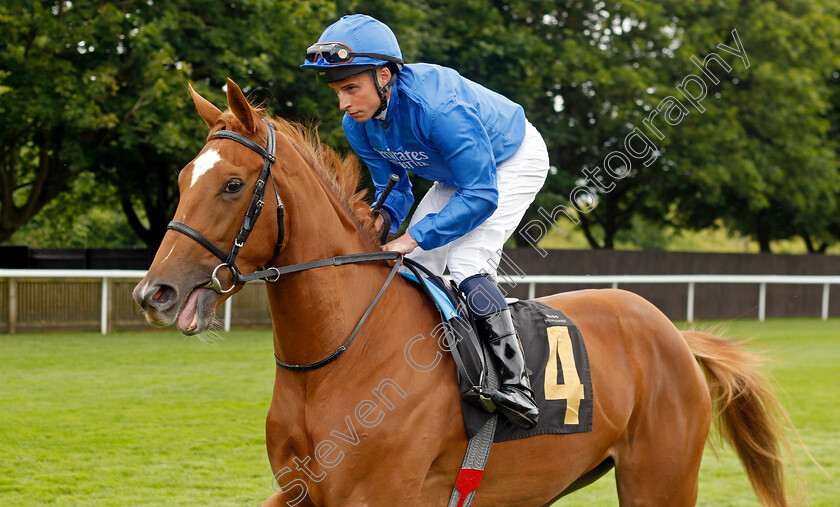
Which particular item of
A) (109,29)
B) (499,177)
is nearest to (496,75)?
(109,29)

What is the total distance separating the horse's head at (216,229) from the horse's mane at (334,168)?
24 centimetres

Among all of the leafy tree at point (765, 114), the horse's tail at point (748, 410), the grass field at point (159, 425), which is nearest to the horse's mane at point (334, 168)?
the horse's tail at point (748, 410)

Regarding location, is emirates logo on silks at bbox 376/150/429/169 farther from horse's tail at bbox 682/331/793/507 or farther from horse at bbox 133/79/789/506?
horse's tail at bbox 682/331/793/507

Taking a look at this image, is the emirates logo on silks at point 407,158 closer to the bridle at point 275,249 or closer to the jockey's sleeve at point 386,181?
A: the jockey's sleeve at point 386,181

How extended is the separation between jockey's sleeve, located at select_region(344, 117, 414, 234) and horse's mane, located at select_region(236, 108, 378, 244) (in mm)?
227

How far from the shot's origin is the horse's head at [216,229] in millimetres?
2098

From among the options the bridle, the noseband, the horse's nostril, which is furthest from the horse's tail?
the horse's nostril

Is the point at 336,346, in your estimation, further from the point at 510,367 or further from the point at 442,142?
the point at 442,142

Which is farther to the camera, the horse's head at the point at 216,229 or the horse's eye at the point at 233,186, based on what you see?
the horse's eye at the point at 233,186

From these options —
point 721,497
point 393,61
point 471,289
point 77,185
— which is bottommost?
point 77,185

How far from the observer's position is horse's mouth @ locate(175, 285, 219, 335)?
6.98ft

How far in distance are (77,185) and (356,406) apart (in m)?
13.1

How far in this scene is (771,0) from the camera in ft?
55.9

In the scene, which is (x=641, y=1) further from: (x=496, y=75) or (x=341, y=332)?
(x=341, y=332)
